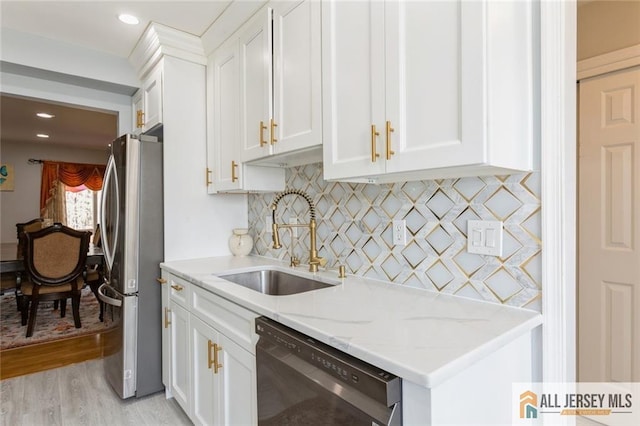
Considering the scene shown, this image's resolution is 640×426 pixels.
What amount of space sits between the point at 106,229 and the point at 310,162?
1515 millimetres

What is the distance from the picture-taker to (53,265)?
3.57 meters

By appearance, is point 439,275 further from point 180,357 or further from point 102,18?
point 102,18

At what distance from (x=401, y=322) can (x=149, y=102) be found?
8.08ft

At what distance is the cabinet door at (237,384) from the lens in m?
1.36

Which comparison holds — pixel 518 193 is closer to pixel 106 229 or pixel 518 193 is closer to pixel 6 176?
pixel 106 229

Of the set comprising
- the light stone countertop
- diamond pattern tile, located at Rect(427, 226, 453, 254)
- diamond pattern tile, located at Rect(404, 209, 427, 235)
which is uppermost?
diamond pattern tile, located at Rect(404, 209, 427, 235)

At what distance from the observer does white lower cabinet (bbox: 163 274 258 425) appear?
140 centimetres

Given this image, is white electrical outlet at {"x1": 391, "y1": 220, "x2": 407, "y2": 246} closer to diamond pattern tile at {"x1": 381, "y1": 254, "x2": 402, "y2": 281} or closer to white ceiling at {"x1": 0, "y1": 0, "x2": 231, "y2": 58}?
diamond pattern tile at {"x1": 381, "y1": 254, "x2": 402, "y2": 281}

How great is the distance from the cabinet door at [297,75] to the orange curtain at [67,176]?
20.1 ft

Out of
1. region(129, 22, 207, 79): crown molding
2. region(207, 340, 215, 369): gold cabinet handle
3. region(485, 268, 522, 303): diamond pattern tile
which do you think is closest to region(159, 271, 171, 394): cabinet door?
region(207, 340, 215, 369): gold cabinet handle

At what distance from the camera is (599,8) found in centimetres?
208

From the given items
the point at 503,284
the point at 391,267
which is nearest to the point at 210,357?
the point at 391,267

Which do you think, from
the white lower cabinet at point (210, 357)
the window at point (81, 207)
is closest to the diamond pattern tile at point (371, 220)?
the white lower cabinet at point (210, 357)

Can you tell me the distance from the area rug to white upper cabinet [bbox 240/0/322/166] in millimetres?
2664
